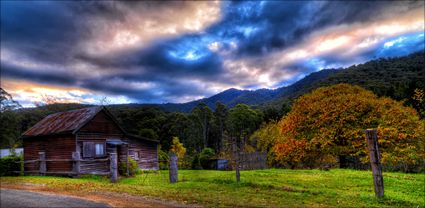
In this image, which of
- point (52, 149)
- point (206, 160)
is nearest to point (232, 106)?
point (206, 160)

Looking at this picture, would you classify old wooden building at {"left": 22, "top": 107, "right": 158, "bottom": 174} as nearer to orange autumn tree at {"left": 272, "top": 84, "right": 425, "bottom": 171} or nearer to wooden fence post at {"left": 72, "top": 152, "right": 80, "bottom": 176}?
wooden fence post at {"left": 72, "top": 152, "right": 80, "bottom": 176}

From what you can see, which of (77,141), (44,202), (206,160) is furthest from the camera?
(206,160)

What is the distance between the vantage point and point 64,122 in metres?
31.0

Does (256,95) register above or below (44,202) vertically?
above

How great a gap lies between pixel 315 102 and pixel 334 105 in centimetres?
161

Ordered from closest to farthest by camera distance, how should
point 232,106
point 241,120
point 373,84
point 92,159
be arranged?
point 92,159
point 232,106
point 373,84
point 241,120

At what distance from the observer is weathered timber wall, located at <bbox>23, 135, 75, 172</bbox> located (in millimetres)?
28609

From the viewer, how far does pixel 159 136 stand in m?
70.0

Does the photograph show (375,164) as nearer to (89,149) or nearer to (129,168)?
(129,168)

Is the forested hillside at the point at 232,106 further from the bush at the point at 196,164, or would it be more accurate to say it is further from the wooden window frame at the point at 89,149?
the wooden window frame at the point at 89,149

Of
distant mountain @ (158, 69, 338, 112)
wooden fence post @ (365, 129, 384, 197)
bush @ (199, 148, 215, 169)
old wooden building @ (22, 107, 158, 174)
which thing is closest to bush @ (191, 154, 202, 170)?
bush @ (199, 148, 215, 169)

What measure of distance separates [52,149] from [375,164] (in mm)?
27375

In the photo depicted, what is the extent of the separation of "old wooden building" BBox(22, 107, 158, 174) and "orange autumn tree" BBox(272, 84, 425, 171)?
15267 mm

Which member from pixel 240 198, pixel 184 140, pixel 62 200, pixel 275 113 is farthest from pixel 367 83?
pixel 184 140
